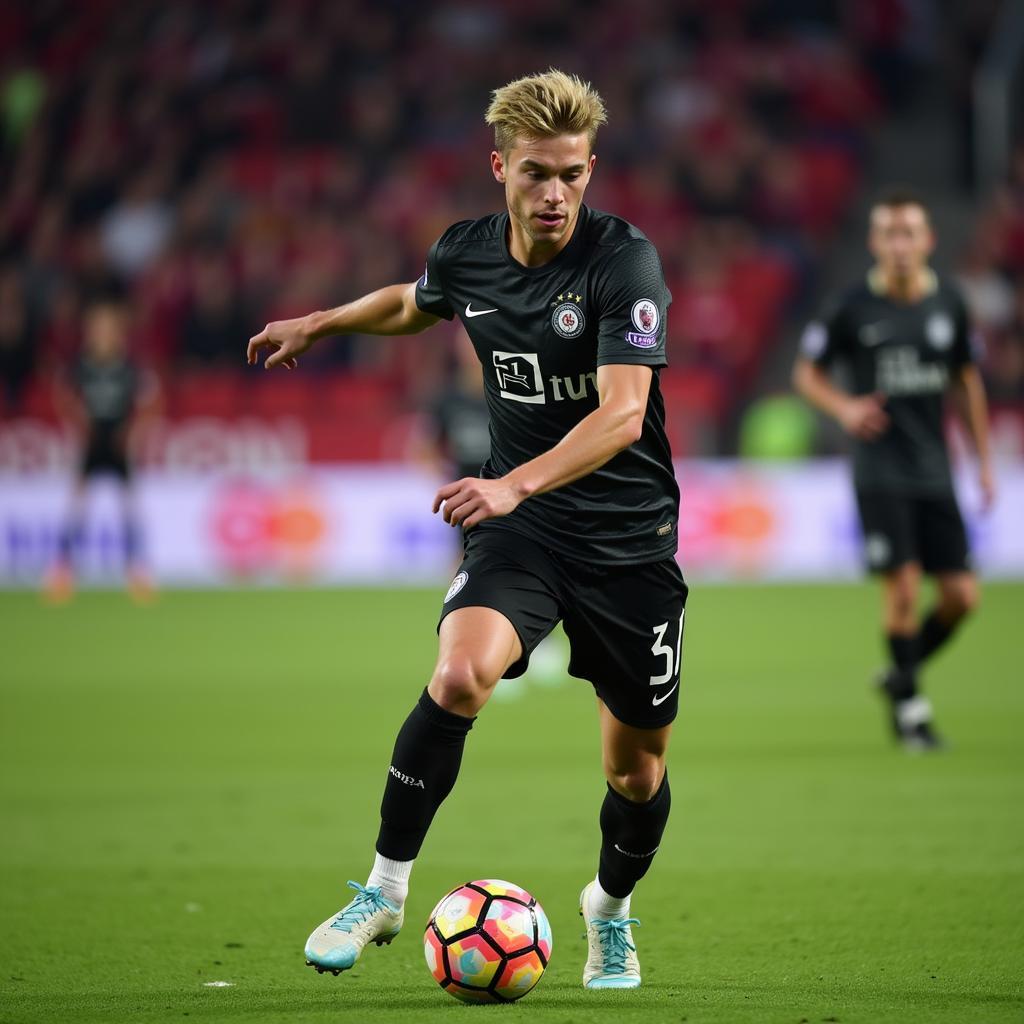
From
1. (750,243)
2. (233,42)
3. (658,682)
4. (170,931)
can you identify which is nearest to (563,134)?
→ (658,682)

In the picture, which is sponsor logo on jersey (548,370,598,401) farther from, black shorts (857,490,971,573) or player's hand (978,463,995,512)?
player's hand (978,463,995,512)

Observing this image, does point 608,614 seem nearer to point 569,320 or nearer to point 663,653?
point 663,653

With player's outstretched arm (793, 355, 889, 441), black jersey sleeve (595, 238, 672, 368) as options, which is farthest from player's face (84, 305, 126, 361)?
black jersey sleeve (595, 238, 672, 368)

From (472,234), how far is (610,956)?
187cm

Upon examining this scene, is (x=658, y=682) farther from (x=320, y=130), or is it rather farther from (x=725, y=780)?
(x=320, y=130)

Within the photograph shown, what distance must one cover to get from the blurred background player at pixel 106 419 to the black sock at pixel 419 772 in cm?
1358

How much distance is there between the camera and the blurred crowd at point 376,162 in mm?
21781

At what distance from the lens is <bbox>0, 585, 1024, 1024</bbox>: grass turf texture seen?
4.36 metres

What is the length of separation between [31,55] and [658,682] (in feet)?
82.2

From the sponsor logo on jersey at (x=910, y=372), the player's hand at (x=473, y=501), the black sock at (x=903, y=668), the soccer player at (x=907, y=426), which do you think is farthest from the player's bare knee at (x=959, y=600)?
the player's hand at (x=473, y=501)

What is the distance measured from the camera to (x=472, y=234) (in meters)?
4.66

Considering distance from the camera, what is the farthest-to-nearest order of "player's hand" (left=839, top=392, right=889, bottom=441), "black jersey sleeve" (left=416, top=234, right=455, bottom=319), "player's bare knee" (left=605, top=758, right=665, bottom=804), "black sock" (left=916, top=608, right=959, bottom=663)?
"black sock" (left=916, top=608, right=959, bottom=663) < "player's hand" (left=839, top=392, right=889, bottom=441) < "black jersey sleeve" (left=416, top=234, right=455, bottom=319) < "player's bare knee" (left=605, top=758, right=665, bottom=804)

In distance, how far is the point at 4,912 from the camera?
17.6 ft

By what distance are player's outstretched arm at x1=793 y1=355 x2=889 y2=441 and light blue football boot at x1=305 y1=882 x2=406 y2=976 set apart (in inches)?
187
